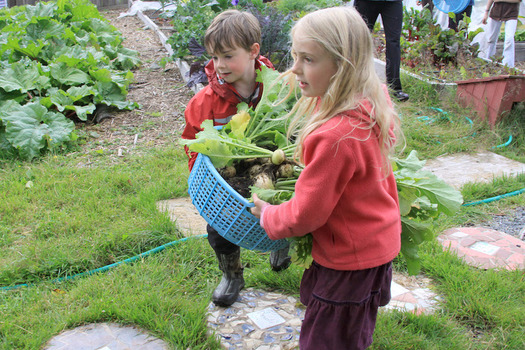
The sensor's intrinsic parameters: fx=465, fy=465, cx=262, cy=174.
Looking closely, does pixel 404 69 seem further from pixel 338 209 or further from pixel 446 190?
pixel 338 209

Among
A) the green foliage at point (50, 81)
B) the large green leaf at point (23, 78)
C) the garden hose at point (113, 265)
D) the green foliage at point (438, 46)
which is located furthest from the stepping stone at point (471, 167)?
the large green leaf at point (23, 78)

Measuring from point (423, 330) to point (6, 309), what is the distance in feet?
6.97

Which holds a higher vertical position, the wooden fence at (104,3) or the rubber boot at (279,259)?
the wooden fence at (104,3)

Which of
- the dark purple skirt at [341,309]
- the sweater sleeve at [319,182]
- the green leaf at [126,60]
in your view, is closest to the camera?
the sweater sleeve at [319,182]

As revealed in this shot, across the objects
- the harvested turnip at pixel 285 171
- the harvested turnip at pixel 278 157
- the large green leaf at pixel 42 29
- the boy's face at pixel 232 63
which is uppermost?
the boy's face at pixel 232 63

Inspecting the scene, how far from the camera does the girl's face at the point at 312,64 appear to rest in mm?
1507

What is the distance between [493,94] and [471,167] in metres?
1.06

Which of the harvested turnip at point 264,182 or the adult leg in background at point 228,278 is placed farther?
the adult leg in background at point 228,278

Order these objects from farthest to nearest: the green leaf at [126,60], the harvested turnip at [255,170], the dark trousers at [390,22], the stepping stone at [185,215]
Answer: the green leaf at [126,60], the dark trousers at [390,22], the stepping stone at [185,215], the harvested turnip at [255,170]

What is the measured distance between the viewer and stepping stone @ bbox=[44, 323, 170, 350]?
7.12ft

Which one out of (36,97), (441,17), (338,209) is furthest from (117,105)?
(441,17)

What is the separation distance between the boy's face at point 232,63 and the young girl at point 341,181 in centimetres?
72

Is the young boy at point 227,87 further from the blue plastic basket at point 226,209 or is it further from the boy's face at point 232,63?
the blue plastic basket at point 226,209

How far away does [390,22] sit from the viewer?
17.4 feet
